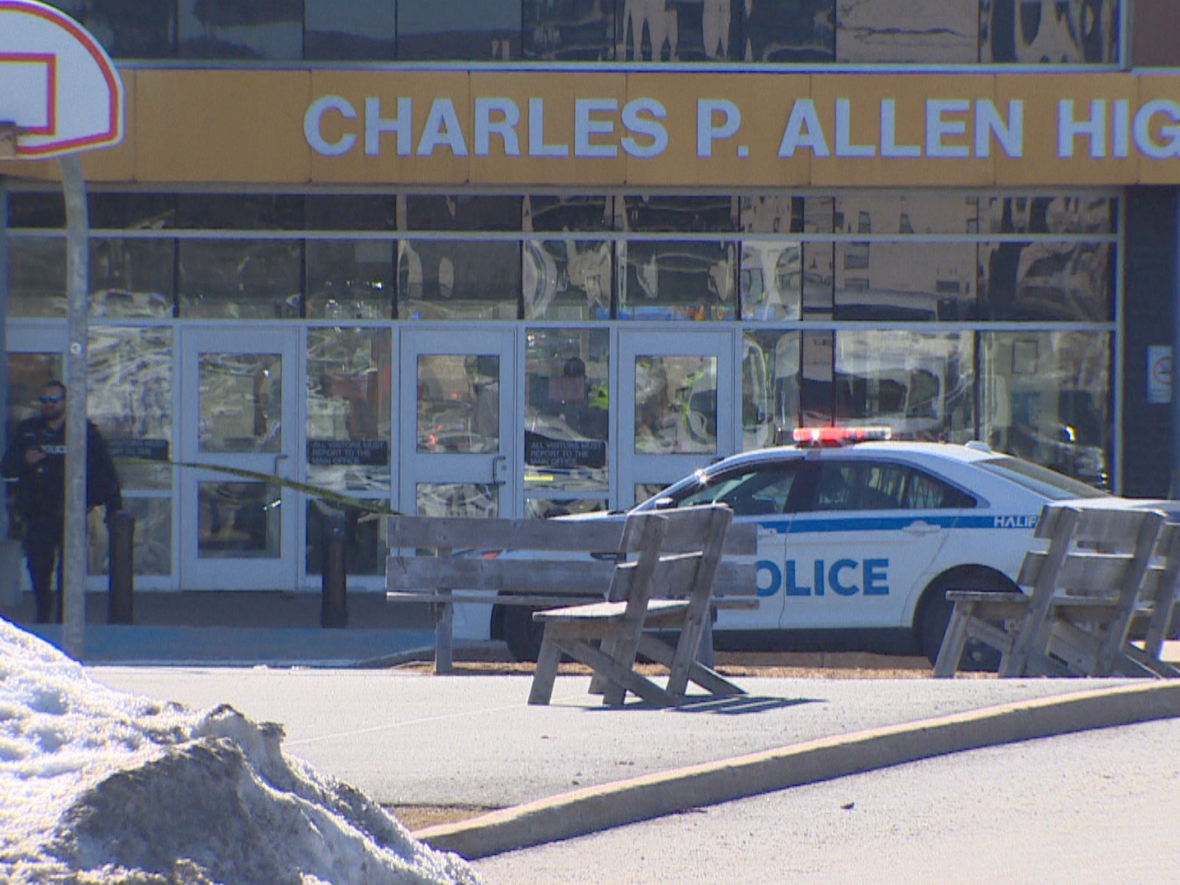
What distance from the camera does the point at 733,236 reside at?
16.0 meters

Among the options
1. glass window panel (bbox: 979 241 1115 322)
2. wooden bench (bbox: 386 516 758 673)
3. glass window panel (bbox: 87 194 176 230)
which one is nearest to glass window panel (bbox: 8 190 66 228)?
glass window panel (bbox: 87 194 176 230)

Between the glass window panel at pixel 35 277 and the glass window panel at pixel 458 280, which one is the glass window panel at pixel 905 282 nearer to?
the glass window panel at pixel 458 280

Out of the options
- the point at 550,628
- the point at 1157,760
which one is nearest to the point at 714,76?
the point at 550,628

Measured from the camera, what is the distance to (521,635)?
436 inches

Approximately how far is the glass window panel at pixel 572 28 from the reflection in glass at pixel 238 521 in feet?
16.2

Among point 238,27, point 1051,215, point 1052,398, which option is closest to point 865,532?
point 1052,398

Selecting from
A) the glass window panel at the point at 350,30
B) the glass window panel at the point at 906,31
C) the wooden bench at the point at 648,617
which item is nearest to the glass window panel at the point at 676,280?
the glass window panel at the point at 906,31

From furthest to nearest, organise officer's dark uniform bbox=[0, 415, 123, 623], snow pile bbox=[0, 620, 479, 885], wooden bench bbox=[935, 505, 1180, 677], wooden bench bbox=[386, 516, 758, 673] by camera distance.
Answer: officer's dark uniform bbox=[0, 415, 123, 623], wooden bench bbox=[386, 516, 758, 673], wooden bench bbox=[935, 505, 1180, 677], snow pile bbox=[0, 620, 479, 885]

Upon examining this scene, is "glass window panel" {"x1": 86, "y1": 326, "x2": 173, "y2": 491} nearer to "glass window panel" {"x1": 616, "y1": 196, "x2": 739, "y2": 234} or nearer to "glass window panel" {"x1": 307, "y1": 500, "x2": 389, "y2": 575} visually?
"glass window panel" {"x1": 307, "y1": 500, "x2": 389, "y2": 575}

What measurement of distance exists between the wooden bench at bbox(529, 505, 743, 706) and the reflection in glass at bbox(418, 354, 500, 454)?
794 cm

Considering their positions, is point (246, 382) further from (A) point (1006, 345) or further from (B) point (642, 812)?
(B) point (642, 812)

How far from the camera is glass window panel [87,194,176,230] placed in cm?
1608

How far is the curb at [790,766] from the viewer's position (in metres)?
5.29

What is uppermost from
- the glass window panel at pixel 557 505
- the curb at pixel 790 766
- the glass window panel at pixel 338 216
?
the glass window panel at pixel 338 216
